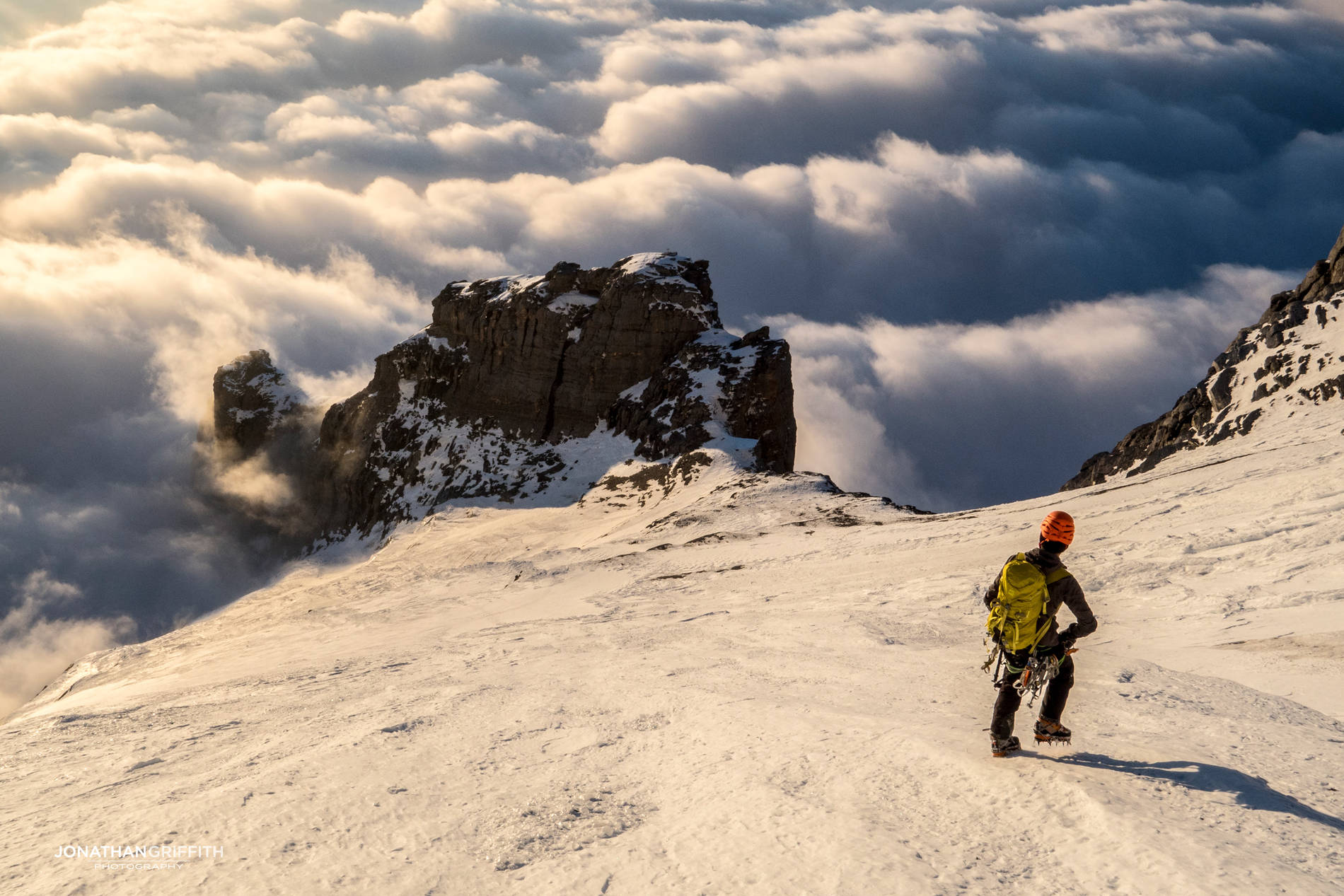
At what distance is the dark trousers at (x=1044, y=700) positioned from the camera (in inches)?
278

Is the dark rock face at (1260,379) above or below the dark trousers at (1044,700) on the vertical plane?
above

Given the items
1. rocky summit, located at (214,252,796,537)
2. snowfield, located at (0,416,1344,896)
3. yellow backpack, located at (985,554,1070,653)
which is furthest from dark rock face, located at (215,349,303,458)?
yellow backpack, located at (985,554,1070,653)

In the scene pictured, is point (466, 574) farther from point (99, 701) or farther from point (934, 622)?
point (934, 622)

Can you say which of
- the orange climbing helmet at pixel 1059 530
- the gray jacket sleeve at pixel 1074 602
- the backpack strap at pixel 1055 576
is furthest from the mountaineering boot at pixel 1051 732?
the orange climbing helmet at pixel 1059 530

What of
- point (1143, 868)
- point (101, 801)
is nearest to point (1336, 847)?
point (1143, 868)

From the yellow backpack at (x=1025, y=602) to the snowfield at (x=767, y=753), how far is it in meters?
0.96

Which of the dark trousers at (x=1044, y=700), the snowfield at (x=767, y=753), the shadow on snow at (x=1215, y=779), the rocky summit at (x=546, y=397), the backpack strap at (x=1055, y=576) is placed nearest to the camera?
the snowfield at (x=767, y=753)

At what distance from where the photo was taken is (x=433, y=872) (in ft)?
17.7

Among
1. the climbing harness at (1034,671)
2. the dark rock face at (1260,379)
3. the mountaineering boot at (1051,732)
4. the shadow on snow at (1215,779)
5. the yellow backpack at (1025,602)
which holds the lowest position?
the shadow on snow at (1215,779)

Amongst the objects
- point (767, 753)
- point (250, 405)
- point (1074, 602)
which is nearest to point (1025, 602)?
point (1074, 602)

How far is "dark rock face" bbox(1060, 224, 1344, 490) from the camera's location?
40594mm

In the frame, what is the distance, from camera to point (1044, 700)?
23.7 ft

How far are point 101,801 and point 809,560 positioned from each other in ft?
66.5

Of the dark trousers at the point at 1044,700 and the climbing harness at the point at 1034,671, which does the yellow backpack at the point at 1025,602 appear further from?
the dark trousers at the point at 1044,700
